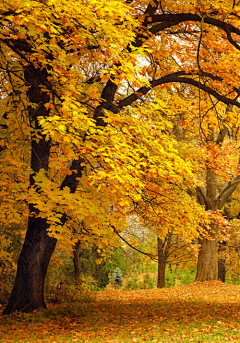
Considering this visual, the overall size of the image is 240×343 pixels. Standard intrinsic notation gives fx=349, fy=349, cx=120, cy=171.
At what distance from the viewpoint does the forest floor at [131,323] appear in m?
6.11

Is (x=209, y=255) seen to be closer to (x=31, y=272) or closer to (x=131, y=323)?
(x=131, y=323)

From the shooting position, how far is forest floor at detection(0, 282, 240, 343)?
20.1 feet

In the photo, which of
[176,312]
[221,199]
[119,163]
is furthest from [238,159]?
[119,163]

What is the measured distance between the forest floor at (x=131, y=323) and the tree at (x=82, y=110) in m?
0.87

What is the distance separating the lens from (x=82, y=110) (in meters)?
5.80

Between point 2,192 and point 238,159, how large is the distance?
10782mm

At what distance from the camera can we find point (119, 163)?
233 inches

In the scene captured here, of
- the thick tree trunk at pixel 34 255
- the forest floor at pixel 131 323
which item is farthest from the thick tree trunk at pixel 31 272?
the forest floor at pixel 131 323

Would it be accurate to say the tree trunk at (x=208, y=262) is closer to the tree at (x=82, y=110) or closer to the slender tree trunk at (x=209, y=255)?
the slender tree trunk at (x=209, y=255)

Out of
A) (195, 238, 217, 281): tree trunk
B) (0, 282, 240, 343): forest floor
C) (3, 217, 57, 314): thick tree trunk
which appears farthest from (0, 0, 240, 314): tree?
(195, 238, 217, 281): tree trunk

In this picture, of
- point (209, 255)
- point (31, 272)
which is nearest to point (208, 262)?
point (209, 255)

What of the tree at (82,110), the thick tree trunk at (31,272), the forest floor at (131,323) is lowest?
the forest floor at (131,323)

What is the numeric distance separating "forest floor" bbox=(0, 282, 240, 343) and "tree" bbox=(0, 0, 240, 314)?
2.86 ft

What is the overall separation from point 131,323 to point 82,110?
468 centimetres
